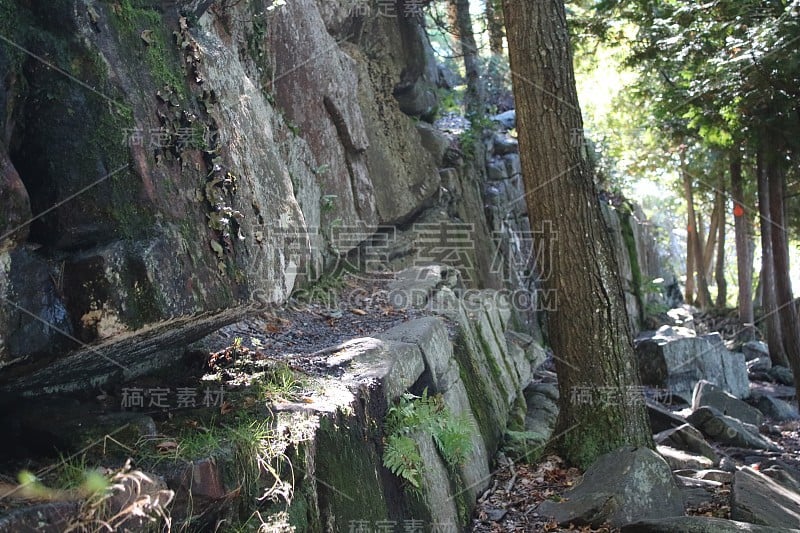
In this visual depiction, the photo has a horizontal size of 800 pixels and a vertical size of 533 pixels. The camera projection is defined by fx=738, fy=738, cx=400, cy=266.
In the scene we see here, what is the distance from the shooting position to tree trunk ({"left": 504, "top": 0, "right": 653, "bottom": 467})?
695 centimetres

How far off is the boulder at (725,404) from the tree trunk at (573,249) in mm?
6328

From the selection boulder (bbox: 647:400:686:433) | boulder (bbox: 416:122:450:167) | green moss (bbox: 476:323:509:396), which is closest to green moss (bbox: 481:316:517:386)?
green moss (bbox: 476:323:509:396)

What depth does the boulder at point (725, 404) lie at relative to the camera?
41.1 feet

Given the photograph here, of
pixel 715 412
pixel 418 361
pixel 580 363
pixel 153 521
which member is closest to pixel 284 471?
pixel 153 521

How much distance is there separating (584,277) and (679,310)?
673 inches

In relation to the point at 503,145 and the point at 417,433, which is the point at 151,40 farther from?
the point at 503,145

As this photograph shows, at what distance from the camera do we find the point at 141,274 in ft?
11.9

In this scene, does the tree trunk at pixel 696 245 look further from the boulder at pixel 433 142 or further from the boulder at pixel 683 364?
the boulder at pixel 433 142

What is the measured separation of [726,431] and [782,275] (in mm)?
4542

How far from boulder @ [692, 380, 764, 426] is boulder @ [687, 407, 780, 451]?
1318 mm

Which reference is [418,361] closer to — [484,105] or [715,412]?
[715,412]

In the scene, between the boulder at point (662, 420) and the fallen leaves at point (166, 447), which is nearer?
the fallen leaves at point (166, 447)

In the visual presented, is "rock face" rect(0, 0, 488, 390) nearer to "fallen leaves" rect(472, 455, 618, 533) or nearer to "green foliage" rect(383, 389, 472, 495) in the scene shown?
"green foliage" rect(383, 389, 472, 495)

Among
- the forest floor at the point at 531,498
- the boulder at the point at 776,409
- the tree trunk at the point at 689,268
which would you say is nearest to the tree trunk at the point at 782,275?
the boulder at the point at 776,409
